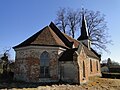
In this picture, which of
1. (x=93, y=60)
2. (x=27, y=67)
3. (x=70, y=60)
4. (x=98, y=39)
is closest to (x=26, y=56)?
(x=27, y=67)

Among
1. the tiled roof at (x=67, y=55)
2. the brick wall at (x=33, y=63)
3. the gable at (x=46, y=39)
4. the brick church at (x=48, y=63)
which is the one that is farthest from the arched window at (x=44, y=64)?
the tiled roof at (x=67, y=55)

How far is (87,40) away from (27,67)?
63.9ft

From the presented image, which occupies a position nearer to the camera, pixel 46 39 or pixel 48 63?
pixel 48 63

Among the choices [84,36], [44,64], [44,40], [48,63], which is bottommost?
[44,64]

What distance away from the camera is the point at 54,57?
24.0m

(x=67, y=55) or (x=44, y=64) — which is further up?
(x=67, y=55)

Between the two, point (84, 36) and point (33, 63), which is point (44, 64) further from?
point (84, 36)

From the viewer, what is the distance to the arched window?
2362 centimetres

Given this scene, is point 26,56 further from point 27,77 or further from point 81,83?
point 81,83

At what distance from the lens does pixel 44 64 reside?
23.7 m

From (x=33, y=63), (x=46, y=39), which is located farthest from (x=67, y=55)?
(x=33, y=63)

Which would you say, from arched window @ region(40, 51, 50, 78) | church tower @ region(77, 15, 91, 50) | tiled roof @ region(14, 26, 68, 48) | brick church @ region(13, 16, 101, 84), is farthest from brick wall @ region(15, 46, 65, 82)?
church tower @ region(77, 15, 91, 50)

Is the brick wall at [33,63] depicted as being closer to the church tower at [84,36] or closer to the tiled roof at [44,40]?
the tiled roof at [44,40]

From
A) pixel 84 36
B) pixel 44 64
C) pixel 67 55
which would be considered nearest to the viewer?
pixel 44 64
